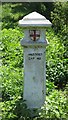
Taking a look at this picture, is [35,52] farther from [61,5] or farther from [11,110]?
[61,5]

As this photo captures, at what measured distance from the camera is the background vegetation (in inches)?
249

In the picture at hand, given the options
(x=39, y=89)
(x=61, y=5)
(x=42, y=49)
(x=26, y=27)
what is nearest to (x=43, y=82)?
(x=39, y=89)

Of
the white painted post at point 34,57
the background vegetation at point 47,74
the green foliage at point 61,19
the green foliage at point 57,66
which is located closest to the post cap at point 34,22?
the white painted post at point 34,57

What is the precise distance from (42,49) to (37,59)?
0.58ft

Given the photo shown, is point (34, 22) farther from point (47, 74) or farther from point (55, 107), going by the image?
point (47, 74)

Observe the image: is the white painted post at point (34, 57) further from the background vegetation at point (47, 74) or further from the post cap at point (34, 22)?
the background vegetation at point (47, 74)

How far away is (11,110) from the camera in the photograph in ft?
20.9

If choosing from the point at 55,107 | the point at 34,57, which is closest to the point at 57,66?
the point at 34,57

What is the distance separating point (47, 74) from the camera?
802 centimetres

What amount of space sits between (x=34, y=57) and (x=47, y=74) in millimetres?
1608

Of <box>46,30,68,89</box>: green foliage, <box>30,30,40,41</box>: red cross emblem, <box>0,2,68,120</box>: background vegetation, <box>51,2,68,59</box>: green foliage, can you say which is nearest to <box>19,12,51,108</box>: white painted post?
<box>30,30,40,41</box>: red cross emblem

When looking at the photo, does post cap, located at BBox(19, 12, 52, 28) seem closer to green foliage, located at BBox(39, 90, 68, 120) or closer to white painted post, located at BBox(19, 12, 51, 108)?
white painted post, located at BBox(19, 12, 51, 108)

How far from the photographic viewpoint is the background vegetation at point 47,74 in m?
6.31

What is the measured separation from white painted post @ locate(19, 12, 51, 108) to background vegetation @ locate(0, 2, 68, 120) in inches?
6.8
